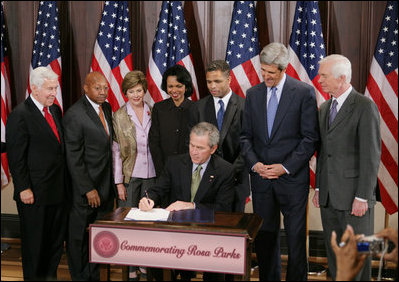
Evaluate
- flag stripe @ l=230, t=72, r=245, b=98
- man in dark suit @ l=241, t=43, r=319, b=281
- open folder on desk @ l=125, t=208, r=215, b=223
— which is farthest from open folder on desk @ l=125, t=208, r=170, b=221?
flag stripe @ l=230, t=72, r=245, b=98

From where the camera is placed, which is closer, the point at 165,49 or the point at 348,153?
the point at 348,153

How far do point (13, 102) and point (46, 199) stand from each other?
1903 mm

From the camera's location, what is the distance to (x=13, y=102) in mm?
5285

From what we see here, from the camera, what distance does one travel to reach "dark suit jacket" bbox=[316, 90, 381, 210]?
3.31 metres

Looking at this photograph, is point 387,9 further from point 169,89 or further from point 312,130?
point 169,89

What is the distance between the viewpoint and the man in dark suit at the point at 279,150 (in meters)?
3.55

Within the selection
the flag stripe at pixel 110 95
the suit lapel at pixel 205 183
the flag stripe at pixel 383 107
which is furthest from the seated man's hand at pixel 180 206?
the flag stripe at pixel 383 107

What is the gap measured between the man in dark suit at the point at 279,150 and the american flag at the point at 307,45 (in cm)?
99

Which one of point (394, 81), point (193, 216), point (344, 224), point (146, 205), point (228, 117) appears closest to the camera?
point (193, 216)

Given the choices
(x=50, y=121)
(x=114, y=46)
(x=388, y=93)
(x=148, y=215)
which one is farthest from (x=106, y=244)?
(x=388, y=93)

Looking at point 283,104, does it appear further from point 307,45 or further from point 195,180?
point 307,45

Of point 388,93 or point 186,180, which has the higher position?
point 388,93

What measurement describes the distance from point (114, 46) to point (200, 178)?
209 centimetres

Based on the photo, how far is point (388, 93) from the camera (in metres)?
4.43
